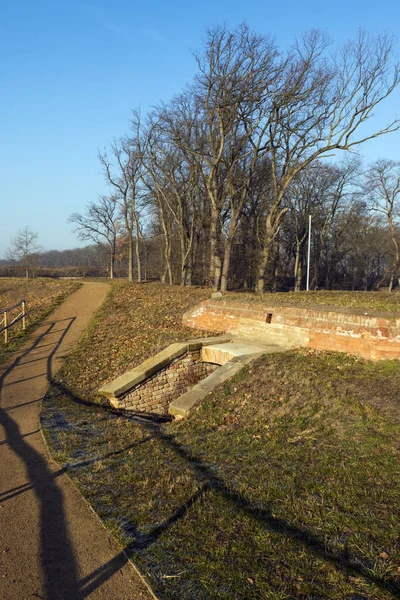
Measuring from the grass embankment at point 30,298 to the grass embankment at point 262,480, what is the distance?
6.24m

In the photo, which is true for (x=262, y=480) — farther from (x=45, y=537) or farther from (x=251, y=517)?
(x=45, y=537)

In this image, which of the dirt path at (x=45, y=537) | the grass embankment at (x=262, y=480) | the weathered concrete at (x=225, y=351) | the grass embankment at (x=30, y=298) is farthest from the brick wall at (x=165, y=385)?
the grass embankment at (x=30, y=298)

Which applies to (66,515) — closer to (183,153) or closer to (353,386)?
(353,386)

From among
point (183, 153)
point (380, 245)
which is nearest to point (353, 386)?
point (183, 153)

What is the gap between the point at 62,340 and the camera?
14.3 meters

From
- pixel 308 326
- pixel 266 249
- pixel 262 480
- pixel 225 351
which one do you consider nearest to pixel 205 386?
pixel 225 351

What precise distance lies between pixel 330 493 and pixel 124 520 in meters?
2.13

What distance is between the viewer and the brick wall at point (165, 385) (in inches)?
379

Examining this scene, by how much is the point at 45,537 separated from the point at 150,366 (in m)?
5.86

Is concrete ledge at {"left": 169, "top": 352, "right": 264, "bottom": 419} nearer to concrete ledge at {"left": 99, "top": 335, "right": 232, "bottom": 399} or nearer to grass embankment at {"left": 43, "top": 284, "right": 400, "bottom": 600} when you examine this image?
grass embankment at {"left": 43, "top": 284, "right": 400, "bottom": 600}

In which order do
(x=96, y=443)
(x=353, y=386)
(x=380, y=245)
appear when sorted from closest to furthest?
(x=96, y=443)
(x=353, y=386)
(x=380, y=245)

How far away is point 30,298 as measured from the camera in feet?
78.9

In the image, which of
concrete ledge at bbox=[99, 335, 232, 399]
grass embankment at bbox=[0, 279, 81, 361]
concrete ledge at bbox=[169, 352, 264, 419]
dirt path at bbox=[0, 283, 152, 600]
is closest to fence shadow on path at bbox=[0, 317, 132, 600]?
dirt path at bbox=[0, 283, 152, 600]

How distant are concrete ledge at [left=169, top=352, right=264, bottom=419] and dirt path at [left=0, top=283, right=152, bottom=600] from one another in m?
2.47
